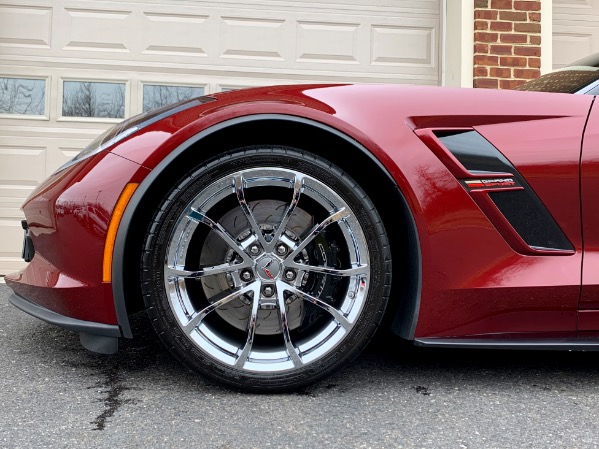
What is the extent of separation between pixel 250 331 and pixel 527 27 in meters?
3.83

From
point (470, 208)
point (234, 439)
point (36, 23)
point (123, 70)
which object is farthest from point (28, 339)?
point (36, 23)

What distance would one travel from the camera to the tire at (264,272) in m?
1.68

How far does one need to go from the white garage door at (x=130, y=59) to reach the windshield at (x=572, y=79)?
262cm

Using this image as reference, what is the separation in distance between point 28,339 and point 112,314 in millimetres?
839

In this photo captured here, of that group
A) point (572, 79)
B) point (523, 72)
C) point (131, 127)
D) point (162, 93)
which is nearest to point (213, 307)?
point (131, 127)

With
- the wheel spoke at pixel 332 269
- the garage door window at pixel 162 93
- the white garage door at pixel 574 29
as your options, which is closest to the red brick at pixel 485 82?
the white garage door at pixel 574 29

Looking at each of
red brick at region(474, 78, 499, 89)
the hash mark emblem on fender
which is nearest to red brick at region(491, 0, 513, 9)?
red brick at region(474, 78, 499, 89)

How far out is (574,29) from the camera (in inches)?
195

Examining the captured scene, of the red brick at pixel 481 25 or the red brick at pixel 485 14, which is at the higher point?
the red brick at pixel 485 14

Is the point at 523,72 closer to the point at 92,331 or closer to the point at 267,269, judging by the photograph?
the point at 267,269

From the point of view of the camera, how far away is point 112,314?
5.54 feet

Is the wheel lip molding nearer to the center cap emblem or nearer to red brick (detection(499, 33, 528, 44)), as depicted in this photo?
the center cap emblem

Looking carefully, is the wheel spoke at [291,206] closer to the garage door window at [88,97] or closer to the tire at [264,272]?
the tire at [264,272]

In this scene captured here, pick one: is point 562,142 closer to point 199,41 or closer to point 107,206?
point 107,206
